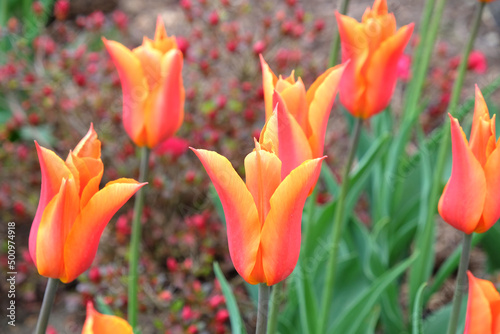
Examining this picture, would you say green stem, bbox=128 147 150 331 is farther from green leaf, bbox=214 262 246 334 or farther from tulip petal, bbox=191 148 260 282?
tulip petal, bbox=191 148 260 282

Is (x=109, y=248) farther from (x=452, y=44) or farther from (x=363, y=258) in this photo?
(x=452, y=44)

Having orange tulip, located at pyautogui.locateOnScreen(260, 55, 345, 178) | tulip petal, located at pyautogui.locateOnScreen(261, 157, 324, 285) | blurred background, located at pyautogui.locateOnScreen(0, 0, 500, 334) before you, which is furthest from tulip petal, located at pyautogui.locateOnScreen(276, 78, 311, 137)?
blurred background, located at pyautogui.locateOnScreen(0, 0, 500, 334)

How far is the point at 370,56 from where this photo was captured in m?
0.98

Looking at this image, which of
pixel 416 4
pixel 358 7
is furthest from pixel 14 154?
pixel 416 4

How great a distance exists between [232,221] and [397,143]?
3.94ft

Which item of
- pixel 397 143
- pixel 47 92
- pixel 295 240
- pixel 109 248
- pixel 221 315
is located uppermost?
pixel 295 240

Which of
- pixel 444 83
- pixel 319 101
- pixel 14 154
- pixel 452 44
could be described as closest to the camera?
pixel 319 101

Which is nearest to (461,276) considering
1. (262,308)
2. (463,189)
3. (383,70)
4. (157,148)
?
(463,189)

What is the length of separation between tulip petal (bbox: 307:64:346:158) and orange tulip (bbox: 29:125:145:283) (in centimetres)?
23

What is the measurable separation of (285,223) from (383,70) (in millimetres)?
486

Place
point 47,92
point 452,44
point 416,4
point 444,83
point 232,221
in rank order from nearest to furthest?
point 232,221
point 47,92
point 444,83
point 452,44
point 416,4

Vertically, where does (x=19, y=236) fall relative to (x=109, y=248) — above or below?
below

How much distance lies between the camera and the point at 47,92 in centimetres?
207

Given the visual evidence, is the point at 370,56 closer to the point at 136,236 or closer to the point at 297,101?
the point at 297,101
